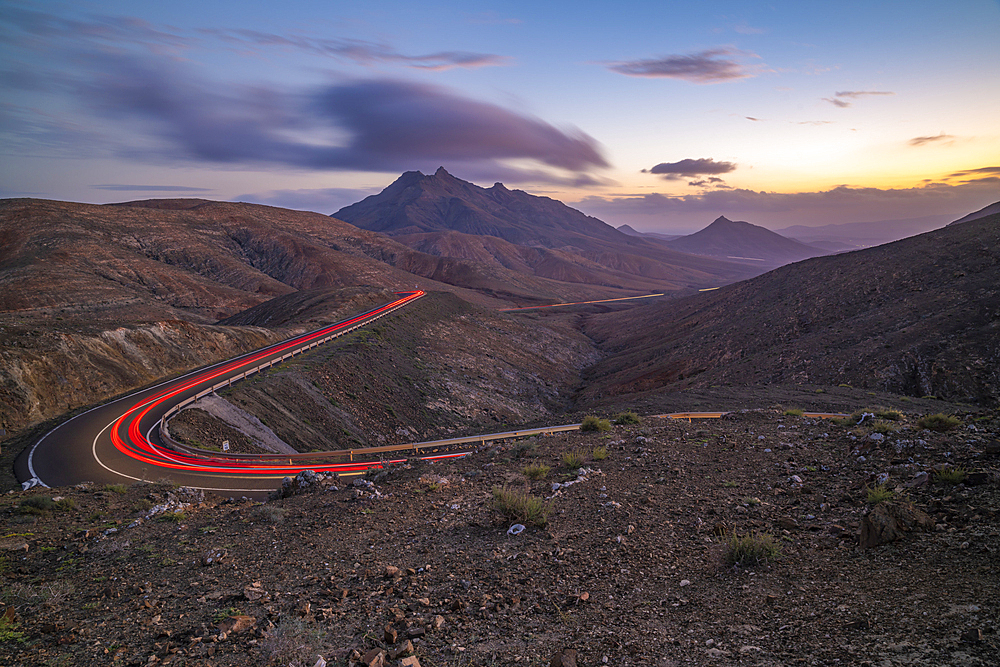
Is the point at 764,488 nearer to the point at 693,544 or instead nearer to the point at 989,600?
the point at 693,544

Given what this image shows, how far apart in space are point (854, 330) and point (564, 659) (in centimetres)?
4601

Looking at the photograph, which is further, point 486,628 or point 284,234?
point 284,234

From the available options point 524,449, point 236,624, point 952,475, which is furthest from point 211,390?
point 952,475

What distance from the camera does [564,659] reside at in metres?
4.86

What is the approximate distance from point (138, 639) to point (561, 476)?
8.48 metres

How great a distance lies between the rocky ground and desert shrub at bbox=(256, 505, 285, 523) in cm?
10

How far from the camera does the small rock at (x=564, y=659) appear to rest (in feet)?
15.8

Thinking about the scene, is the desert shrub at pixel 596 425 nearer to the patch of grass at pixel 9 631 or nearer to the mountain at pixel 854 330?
the patch of grass at pixel 9 631

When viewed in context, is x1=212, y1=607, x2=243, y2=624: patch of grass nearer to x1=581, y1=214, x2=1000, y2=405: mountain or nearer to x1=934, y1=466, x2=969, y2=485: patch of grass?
x1=934, y1=466, x2=969, y2=485: patch of grass

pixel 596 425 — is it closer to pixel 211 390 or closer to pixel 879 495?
pixel 879 495

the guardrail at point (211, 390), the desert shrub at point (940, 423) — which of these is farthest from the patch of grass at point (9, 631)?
the desert shrub at point (940, 423)

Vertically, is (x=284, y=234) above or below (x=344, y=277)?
above

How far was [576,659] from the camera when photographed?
16.3ft

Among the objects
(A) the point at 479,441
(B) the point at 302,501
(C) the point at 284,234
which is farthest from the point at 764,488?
(C) the point at 284,234
